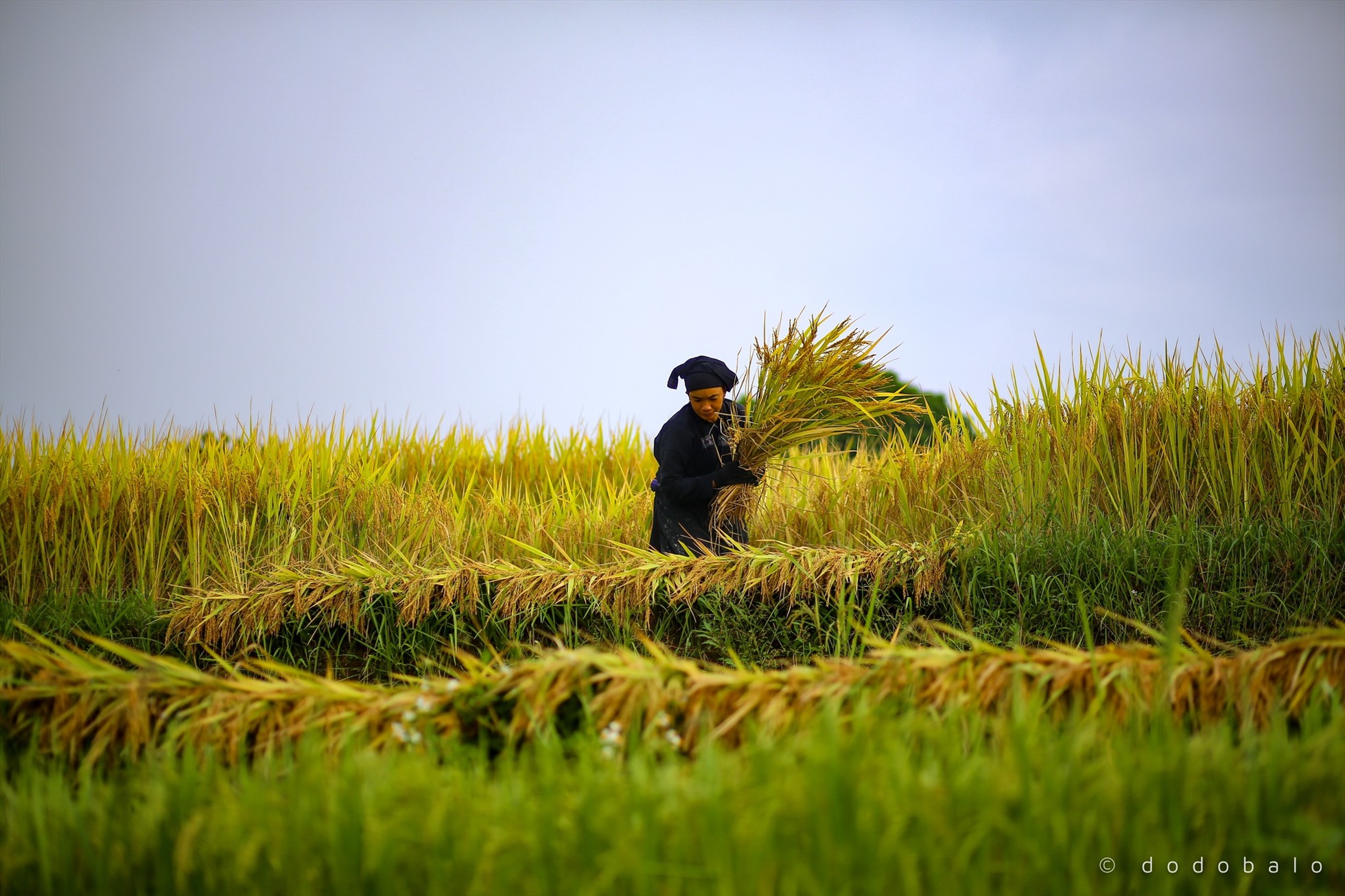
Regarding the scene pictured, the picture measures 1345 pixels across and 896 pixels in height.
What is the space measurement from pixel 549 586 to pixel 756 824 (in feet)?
9.37

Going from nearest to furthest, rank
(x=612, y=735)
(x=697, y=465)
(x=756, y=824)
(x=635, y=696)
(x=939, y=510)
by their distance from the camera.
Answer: (x=756, y=824) → (x=612, y=735) → (x=635, y=696) → (x=697, y=465) → (x=939, y=510)

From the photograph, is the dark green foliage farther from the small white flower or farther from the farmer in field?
the small white flower

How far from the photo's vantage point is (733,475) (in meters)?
4.38

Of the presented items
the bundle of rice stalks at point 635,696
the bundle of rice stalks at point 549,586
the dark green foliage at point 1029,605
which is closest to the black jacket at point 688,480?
the bundle of rice stalks at point 549,586

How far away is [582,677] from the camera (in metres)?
2.18

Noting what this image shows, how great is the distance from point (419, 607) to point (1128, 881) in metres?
3.52

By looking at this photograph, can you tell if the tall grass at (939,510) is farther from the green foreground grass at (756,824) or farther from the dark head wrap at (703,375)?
the green foreground grass at (756,824)

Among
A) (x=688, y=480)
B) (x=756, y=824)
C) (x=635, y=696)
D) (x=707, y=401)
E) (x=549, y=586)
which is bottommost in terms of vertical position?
(x=756, y=824)

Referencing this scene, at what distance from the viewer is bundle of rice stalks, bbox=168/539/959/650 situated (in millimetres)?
4156

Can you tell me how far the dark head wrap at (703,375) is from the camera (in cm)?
427

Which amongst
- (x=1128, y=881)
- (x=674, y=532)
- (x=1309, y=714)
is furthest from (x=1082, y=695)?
(x=674, y=532)

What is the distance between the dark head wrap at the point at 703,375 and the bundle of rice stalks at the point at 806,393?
235mm

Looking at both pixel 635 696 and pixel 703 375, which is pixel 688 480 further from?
pixel 635 696

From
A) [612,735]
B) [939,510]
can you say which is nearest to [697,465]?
[939,510]
